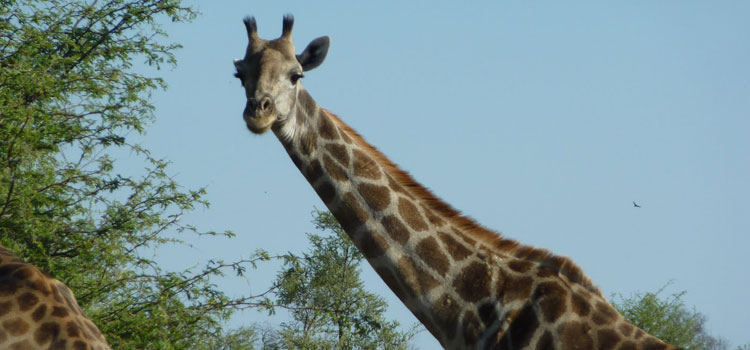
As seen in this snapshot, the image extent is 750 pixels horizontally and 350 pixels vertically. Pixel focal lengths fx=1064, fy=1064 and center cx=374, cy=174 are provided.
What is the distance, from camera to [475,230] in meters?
7.51

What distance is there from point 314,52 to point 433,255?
78.8 inches

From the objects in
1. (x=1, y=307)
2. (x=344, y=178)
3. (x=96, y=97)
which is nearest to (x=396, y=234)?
(x=344, y=178)

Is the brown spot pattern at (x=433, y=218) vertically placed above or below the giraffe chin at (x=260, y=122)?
below

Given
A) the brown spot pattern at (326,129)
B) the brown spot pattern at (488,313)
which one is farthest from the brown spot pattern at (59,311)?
the brown spot pattern at (488,313)

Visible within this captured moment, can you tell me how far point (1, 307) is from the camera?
28.2 ft

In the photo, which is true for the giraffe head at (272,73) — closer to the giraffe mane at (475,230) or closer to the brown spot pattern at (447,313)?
the giraffe mane at (475,230)

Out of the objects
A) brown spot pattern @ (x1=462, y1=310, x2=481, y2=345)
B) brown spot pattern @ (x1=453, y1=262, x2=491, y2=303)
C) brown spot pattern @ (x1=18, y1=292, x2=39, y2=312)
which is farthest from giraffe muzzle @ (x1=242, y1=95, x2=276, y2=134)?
brown spot pattern @ (x1=18, y1=292, x2=39, y2=312)

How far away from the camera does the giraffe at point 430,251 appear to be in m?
6.96

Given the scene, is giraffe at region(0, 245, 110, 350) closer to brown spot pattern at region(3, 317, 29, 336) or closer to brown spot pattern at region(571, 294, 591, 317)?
brown spot pattern at region(3, 317, 29, 336)

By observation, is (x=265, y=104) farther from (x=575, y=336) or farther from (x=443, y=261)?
(x=575, y=336)

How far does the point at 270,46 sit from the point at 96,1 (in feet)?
29.6

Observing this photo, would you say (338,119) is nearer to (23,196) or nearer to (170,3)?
(23,196)

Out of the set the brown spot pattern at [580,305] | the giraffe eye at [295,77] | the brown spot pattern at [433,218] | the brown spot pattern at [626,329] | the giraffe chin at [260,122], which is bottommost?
the brown spot pattern at [626,329]

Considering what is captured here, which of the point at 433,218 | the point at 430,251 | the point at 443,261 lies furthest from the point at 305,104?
the point at 443,261
